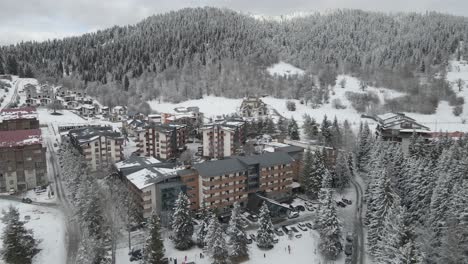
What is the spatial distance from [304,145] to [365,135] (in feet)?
33.2

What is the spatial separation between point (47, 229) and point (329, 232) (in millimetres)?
25312

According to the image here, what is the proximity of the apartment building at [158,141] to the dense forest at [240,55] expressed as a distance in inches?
1878

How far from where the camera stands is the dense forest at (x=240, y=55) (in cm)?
11019

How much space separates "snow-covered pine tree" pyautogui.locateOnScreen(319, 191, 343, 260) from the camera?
1169 inches

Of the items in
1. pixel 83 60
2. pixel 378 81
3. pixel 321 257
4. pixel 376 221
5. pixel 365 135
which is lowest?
pixel 321 257

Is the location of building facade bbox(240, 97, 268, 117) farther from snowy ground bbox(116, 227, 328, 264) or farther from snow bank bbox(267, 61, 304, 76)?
snowy ground bbox(116, 227, 328, 264)

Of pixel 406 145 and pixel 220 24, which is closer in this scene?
pixel 406 145

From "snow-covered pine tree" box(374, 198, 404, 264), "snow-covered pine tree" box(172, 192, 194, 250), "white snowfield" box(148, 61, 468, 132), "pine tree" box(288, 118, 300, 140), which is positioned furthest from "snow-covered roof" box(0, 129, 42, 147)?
"white snowfield" box(148, 61, 468, 132)

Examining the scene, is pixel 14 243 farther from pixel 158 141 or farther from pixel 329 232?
pixel 158 141

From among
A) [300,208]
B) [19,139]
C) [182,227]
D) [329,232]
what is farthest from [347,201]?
[19,139]

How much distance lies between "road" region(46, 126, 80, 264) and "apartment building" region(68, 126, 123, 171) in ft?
14.3

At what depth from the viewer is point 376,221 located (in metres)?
29.9

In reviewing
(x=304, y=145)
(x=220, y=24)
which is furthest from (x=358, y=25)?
(x=304, y=145)

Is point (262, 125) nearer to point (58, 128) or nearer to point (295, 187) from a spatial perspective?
point (295, 187)
